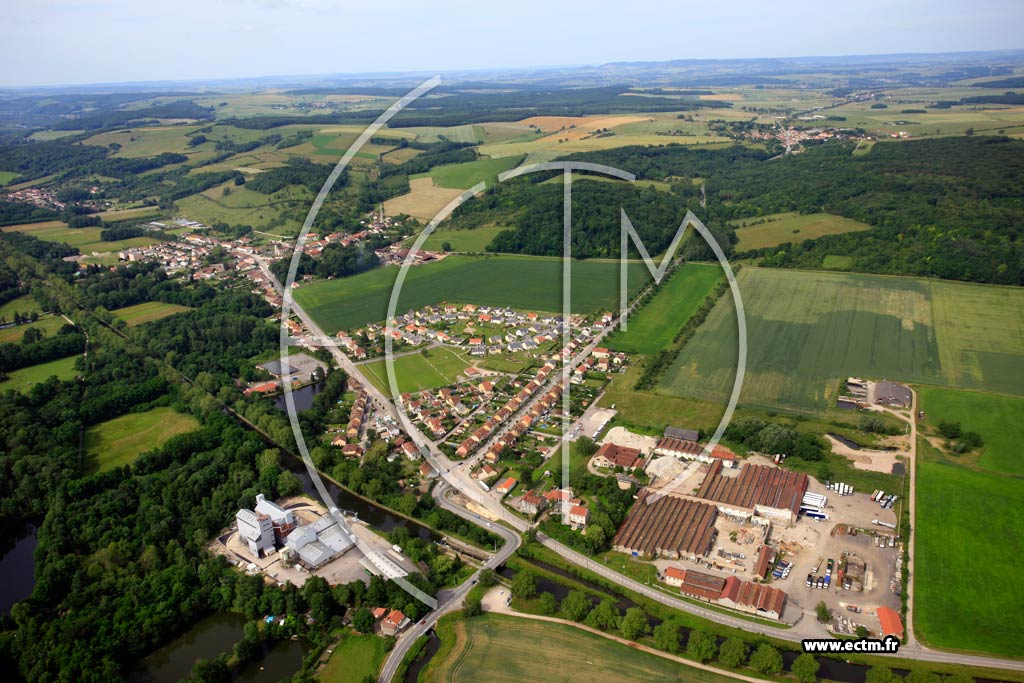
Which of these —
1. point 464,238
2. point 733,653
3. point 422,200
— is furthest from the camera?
point 422,200

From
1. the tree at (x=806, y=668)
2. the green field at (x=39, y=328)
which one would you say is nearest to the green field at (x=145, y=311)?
the green field at (x=39, y=328)

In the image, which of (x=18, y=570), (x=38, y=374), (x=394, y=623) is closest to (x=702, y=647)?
(x=394, y=623)

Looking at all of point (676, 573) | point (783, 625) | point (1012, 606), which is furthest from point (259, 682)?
point (1012, 606)

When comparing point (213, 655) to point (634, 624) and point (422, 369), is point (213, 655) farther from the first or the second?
point (422, 369)

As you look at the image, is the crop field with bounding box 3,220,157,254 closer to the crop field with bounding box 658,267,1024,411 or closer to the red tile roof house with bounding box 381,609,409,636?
the crop field with bounding box 658,267,1024,411

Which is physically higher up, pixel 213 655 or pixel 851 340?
pixel 851 340

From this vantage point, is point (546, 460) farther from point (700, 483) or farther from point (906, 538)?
point (906, 538)
